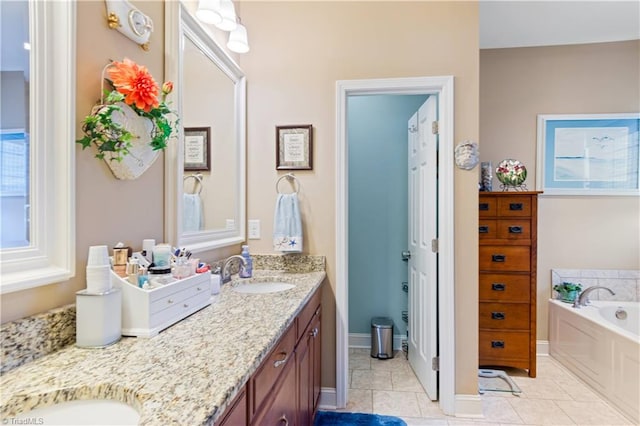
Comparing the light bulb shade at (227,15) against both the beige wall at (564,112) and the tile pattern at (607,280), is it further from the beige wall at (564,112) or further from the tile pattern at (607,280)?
the tile pattern at (607,280)

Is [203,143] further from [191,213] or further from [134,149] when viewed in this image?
[134,149]

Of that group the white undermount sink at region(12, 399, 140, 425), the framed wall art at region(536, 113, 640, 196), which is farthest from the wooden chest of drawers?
the white undermount sink at region(12, 399, 140, 425)

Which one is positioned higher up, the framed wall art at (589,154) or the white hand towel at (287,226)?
the framed wall art at (589,154)

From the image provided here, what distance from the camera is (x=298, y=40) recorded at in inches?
87.7

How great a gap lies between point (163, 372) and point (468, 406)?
2.05 metres

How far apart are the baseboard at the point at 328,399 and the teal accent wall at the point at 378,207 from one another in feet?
3.36

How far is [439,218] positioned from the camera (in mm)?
2143

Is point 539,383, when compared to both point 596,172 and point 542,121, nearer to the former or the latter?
point 596,172

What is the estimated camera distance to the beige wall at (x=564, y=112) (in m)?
2.94

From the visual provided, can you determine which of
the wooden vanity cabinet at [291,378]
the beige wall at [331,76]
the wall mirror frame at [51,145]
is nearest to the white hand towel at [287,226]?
the beige wall at [331,76]

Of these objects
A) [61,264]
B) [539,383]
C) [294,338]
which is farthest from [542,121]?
[61,264]

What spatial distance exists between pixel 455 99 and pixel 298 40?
3.66 feet

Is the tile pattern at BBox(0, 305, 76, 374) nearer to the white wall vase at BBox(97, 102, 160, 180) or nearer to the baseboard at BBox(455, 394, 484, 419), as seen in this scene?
the white wall vase at BBox(97, 102, 160, 180)

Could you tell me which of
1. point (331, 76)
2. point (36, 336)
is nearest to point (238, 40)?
point (331, 76)
